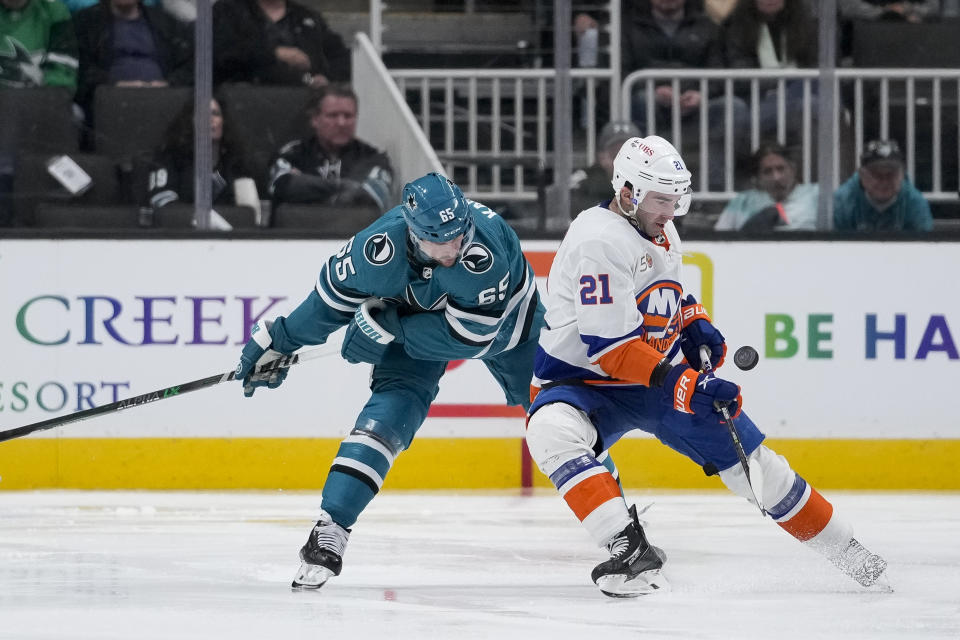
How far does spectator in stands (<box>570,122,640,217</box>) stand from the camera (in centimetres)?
515

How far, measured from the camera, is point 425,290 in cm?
322

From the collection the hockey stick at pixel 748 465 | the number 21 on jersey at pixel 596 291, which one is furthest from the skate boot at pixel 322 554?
the hockey stick at pixel 748 465

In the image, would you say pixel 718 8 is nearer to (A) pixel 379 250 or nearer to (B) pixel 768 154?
(B) pixel 768 154

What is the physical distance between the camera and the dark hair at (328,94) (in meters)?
5.18

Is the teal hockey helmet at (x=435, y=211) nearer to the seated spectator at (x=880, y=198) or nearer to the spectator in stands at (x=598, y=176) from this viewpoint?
the spectator in stands at (x=598, y=176)

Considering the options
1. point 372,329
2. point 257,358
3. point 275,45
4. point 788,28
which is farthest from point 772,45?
point 257,358

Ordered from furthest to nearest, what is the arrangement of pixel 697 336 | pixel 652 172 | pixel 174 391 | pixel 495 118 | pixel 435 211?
pixel 495 118 < pixel 174 391 < pixel 697 336 < pixel 652 172 < pixel 435 211

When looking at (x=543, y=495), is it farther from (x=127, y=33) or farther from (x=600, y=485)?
(x=127, y=33)

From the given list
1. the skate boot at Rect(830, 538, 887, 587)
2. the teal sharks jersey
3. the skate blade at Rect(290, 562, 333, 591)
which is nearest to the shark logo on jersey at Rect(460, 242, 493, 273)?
the teal sharks jersey

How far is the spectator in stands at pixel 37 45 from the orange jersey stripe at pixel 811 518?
303cm

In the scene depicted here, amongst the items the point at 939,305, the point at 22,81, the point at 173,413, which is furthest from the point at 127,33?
the point at 939,305

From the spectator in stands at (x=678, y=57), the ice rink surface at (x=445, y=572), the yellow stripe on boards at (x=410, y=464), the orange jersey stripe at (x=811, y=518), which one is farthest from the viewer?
the spectator in stands at (x=678, y=57)

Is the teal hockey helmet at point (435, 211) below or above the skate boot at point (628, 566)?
above

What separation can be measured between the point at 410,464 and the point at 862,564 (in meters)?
2.10
